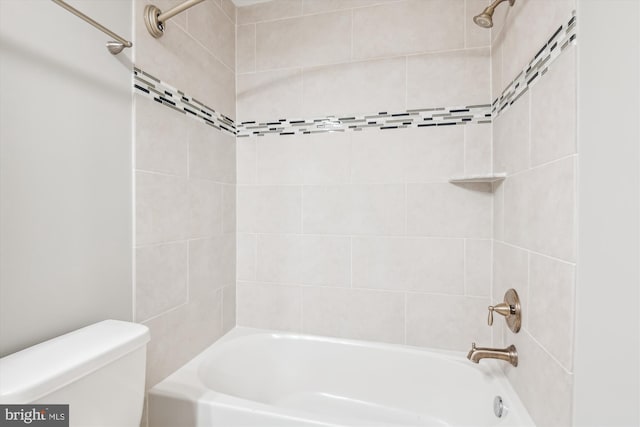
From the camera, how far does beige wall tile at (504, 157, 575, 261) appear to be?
828 mm

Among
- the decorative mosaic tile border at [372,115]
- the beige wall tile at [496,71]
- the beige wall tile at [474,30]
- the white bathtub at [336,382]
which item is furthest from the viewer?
the beige wall tile at [474,30]

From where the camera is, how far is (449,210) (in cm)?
161

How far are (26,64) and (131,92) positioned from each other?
0.33m

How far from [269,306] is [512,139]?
4.89ft

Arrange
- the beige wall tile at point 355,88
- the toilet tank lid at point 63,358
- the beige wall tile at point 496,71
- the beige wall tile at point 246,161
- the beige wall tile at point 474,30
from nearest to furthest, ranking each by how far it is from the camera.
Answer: the toilet tank lid at point 63,358
the beige wall tile at point 496,71
the beige wall tile at point 474,30
the beige wall tile at point 355,88
the beige wall tile at point 246,161

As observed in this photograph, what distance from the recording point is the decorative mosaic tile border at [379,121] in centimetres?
158

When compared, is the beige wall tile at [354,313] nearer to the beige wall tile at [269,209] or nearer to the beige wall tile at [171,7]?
the beige wall tile at [269,209]

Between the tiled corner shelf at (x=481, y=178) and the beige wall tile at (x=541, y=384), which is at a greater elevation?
the tiled corner shelf at (x=481, y=178)

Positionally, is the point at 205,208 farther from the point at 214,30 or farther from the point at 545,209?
the point at 545,209

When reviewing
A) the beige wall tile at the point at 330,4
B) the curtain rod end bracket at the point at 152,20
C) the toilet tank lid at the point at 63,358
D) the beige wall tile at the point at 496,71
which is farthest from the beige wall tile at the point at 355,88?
the toilet tank lid at the point at 63,358

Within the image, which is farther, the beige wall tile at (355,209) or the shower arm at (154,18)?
the beige wall tile at (355,209)

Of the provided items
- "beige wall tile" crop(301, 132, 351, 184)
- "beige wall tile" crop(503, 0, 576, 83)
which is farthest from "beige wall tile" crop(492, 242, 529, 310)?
"beige wall tile" crop(301, 132, 351, 184)

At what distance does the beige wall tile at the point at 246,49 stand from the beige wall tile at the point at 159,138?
64cm

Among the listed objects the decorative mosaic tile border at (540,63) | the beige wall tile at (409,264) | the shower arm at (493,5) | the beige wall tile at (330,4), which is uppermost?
the beige wall tile at (330,4)
